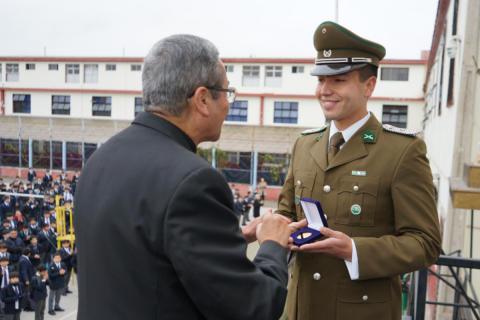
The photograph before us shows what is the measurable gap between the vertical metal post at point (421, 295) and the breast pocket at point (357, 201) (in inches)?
54.3

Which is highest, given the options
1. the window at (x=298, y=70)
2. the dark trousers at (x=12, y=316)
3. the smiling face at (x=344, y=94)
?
the window at (x=298, y=70)

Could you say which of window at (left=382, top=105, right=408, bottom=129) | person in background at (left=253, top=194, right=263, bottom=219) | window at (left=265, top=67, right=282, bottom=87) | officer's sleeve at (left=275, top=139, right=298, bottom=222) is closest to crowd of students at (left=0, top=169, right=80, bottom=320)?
officer's sleeve at (left=275, top=139, right=298, bottom=222)

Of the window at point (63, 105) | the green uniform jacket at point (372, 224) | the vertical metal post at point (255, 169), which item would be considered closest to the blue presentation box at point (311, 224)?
the green uniform jacket at point (372, 224)

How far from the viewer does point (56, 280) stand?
384 inches

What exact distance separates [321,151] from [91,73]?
3200 cm

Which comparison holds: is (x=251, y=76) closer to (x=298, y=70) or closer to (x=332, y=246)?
(x=298, y=70)

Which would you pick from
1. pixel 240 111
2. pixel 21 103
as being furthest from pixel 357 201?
pixel 21 103

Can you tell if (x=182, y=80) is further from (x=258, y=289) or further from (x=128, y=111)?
(x=128, y=111)

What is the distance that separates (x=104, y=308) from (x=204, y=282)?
1.32ft

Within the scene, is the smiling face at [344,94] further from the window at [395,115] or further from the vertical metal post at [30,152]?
the vertical metal post at [30,152]

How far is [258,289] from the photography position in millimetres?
1324

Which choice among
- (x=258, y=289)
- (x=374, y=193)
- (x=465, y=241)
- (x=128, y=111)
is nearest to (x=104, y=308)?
(x=258, y=289)

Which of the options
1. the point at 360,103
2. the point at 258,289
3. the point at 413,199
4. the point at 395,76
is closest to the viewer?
the point at 258,289

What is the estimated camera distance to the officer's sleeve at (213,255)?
1208mm
